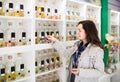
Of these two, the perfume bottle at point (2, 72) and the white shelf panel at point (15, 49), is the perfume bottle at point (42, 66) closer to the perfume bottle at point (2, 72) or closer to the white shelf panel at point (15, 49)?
the white shelf panel at point (15, 49)

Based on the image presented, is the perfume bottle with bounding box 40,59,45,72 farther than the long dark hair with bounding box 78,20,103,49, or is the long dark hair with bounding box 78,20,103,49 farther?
the perfume bottle with bounding box 40,59,45,72

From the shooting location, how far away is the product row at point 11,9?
2.65 m

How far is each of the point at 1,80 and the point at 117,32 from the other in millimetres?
4829

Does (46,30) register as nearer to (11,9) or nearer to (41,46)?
(41,46)

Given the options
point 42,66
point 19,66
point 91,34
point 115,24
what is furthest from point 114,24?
point 19,66

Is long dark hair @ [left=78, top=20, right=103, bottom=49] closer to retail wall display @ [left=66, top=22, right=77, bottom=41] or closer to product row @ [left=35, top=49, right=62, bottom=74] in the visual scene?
product row @ [left=35, top=49, right=62, bottom=74]

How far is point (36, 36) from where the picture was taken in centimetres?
322

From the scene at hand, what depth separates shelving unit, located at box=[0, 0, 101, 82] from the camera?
2.90 meters

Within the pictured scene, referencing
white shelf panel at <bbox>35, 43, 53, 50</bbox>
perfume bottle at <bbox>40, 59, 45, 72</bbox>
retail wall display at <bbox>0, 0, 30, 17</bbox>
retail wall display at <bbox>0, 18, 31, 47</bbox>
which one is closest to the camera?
retail wall display at <bbox>0, 0, 30, 17</bbox>

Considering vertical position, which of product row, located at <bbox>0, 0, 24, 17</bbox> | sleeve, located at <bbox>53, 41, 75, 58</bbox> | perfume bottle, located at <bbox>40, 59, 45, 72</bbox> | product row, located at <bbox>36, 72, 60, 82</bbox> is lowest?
product row, located at <bbox>36, 72, 60, 82</bbox>

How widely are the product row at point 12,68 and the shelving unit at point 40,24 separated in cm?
7

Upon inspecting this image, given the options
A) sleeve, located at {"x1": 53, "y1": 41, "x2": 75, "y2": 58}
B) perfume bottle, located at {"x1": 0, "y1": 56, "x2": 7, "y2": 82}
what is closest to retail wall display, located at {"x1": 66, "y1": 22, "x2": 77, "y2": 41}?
sleeve, located at {"x1": 53, "y1": 41, "x2": 75, "y2": 58}

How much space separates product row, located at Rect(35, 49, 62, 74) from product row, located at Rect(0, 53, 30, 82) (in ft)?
0.84

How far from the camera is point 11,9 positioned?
2.76 meters
